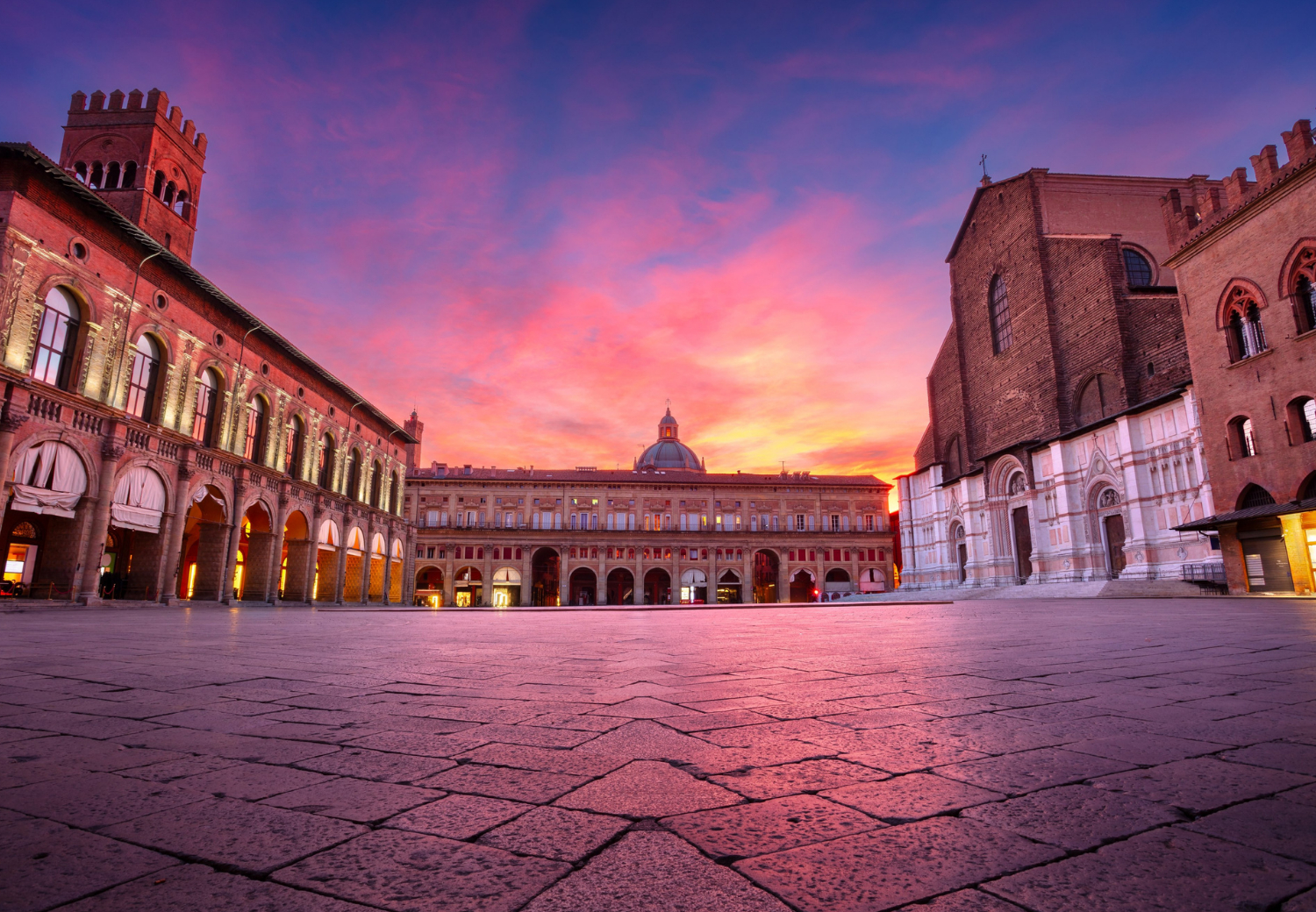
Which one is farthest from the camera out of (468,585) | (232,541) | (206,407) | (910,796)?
(468,585)

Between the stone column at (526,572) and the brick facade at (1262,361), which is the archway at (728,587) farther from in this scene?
the brick facade at (1262,361)

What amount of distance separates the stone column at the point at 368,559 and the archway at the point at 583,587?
73.8ft

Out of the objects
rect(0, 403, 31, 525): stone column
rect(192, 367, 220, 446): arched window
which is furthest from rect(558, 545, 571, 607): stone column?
rect(0, 403, 31, 525): stone column

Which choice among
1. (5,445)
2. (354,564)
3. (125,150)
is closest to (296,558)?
(354,564)

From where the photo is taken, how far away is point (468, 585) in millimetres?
53344

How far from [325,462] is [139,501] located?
11844mm

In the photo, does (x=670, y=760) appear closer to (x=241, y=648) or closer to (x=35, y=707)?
(x=35, y=707)

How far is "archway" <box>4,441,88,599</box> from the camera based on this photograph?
1576cm

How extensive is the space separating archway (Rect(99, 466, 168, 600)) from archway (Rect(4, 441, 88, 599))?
49.1 inches

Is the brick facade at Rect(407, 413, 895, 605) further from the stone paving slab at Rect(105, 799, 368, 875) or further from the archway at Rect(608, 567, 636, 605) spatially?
the stone paving slab at Rect(105, 799, 368, 875)

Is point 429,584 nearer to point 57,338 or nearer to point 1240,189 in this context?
point 57,338

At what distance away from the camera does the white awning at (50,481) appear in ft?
51.4

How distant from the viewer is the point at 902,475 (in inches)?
1575

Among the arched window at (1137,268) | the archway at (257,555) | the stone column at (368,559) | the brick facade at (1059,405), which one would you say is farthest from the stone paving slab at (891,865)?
the stone column at (368,559)
